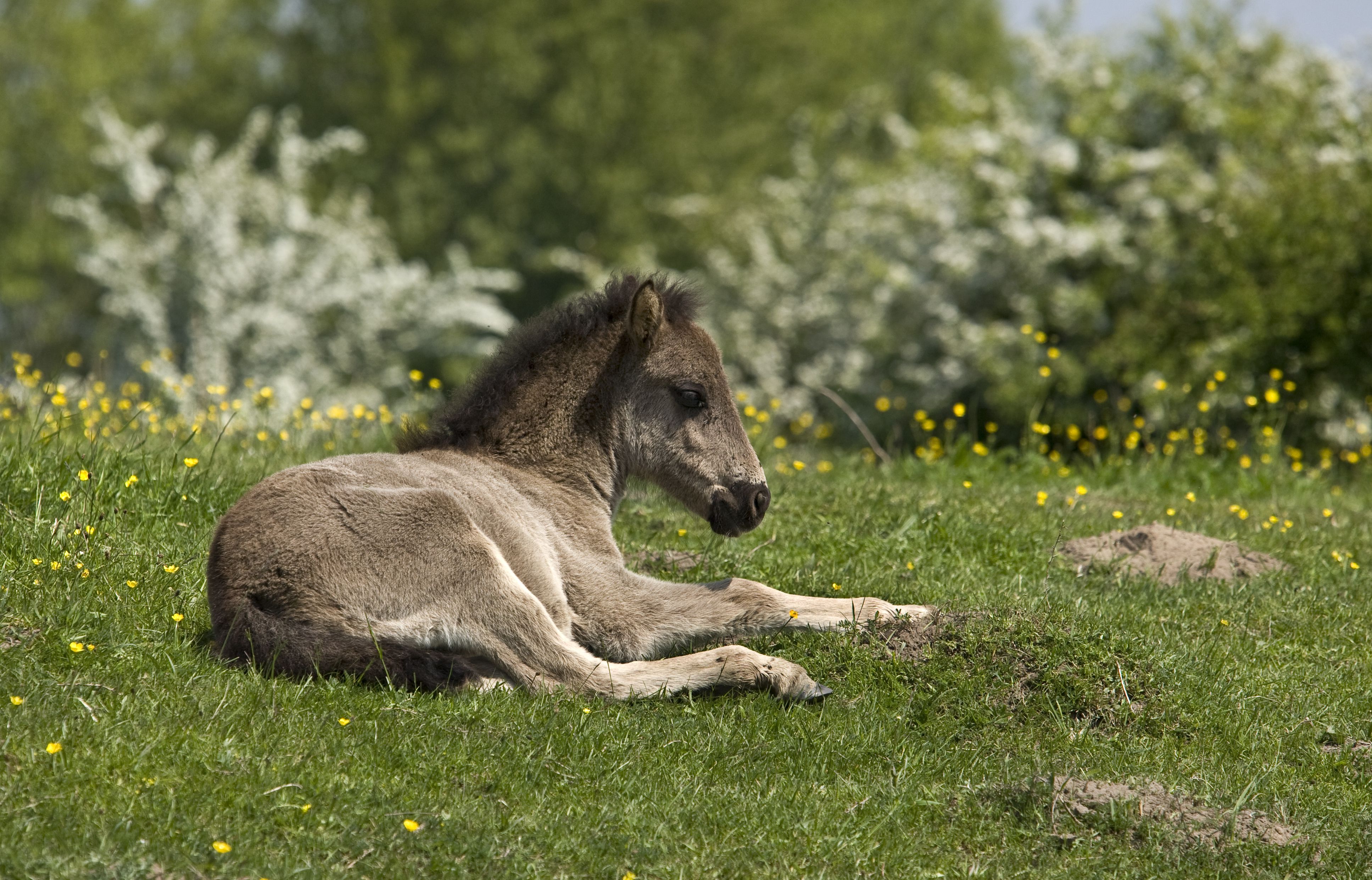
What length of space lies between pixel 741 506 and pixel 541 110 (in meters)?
31.8

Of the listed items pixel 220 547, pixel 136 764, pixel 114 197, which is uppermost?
pixel 114 197

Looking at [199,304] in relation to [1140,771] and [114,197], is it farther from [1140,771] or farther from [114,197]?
[1140,771]

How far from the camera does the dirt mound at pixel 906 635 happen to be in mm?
6199

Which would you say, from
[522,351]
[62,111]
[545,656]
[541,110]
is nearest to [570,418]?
[522,351]

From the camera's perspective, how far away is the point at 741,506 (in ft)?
22.6

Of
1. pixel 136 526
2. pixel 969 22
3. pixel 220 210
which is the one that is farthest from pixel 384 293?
pixel 969 22

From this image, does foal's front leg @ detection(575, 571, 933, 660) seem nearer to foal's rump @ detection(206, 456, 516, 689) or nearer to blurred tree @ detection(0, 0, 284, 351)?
foal's rump @ detection(206, 456, 516, 689)

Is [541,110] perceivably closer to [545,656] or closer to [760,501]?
[760,501]

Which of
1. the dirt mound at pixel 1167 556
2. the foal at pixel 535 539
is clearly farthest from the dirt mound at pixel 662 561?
the dirt mound at pixel 1167 556

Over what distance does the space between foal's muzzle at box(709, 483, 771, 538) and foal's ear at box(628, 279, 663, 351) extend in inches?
35.4

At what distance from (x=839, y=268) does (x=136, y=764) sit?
62.1 ft

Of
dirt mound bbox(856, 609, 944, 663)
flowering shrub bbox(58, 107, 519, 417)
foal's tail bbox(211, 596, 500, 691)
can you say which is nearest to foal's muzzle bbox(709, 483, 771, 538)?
dirt mound bbox(856, 609, 944, 663)

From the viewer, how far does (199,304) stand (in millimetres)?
22312

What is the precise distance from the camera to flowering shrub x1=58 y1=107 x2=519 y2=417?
22.2 metres
